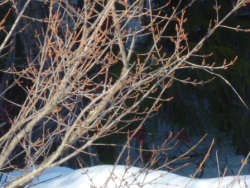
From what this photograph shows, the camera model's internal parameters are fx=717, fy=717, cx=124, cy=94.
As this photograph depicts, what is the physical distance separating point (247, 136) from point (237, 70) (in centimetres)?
148

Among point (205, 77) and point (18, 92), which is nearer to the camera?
point (205, 77)

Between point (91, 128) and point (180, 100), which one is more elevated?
point (91, 128)

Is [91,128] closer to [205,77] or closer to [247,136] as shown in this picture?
[205,77]

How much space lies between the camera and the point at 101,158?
9227 mm

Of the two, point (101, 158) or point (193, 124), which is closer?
point (101, 158)

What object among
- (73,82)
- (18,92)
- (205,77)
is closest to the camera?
(73,82)

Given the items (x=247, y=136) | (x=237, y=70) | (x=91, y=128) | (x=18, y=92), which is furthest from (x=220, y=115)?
(x=91, y=128)

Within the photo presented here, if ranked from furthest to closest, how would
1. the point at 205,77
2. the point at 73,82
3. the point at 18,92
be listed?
the point at 18,92
the point at 205,77
the point at 73,82

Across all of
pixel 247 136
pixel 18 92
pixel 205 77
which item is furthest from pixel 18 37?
pixel 247 136

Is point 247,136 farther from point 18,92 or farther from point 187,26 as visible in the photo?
point 18,92

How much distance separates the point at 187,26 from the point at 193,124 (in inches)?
57.4

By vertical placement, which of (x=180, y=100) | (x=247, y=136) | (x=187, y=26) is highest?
(x=187, y=26)

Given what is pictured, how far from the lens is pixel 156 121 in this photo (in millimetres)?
9648

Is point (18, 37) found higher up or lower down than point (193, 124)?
higher up
